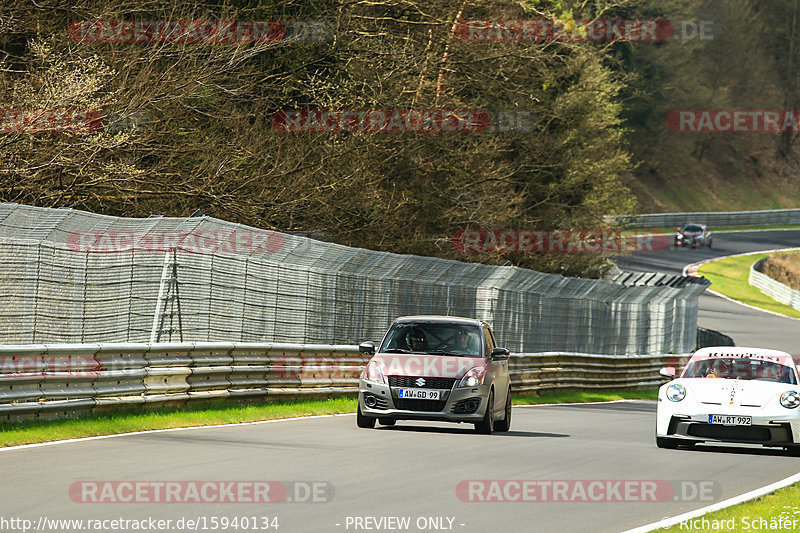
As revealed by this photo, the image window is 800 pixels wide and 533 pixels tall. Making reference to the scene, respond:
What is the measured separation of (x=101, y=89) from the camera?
81.8ft

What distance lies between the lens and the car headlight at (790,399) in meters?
15.6

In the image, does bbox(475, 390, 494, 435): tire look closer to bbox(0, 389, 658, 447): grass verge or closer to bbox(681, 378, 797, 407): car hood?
bbox(681, 378, 797, 407): car hood

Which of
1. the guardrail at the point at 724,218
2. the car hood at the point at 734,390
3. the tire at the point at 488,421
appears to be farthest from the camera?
the guardrail at the point at 724,218

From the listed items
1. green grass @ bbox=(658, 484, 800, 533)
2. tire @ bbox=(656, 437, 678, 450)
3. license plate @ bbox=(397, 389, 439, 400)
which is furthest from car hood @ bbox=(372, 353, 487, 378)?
green grass @ bbox=(658, 484, 800, 533)

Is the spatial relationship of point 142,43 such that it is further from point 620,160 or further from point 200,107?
point 620,160

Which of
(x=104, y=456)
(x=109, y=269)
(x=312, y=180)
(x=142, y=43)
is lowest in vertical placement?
(x=104, y=456)

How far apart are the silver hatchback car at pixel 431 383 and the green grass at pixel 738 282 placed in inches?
1998

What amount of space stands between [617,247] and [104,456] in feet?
125

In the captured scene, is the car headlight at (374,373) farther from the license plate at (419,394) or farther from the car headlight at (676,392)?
the car headlight at (676,392)

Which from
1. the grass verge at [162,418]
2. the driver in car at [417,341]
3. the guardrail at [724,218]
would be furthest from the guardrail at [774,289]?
the driver in car at [417,341]

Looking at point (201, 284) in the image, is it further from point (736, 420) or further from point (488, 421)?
point (736, 420)

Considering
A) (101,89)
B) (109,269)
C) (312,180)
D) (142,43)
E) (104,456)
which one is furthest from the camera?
(312,180)

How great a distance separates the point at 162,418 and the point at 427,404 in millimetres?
3305

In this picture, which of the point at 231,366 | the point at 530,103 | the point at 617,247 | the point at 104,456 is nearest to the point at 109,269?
the point at 231,366
